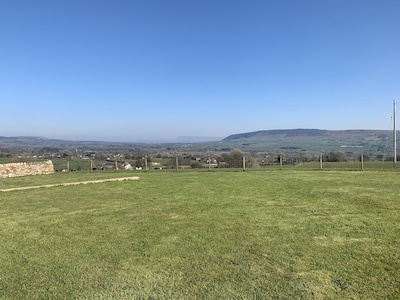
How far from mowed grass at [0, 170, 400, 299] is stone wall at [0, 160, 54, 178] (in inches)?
407

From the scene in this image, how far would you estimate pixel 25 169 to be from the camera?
1934cm

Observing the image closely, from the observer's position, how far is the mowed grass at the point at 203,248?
12.2 feet

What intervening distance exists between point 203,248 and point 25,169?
17.8 metres

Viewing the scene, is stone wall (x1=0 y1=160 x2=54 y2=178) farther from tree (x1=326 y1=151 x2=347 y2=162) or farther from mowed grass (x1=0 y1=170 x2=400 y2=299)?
tree (x1=326 y1=151 x2=347 y2=162)

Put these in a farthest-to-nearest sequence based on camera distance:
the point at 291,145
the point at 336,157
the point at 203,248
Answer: the point at 291,145
the point at 336,157
the point at 203,248

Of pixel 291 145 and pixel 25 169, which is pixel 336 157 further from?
pixel 291 145

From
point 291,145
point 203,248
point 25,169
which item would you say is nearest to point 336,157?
point 25,169

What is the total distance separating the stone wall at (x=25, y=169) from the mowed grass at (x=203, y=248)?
34.0 ft

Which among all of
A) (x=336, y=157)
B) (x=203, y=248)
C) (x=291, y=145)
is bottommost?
(x=291, y=145)

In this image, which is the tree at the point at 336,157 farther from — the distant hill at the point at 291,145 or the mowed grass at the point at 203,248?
the mowed grass at the point at 203,248

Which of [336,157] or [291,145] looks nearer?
[336,157]

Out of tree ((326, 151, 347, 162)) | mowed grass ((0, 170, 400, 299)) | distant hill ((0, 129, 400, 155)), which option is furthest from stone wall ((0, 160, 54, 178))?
distant hill ((0, 129, 400, 155))

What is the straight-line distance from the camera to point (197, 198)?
31.8ft

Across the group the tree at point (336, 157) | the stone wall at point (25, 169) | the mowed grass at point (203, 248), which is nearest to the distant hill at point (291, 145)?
the tree at point (336, 157)
